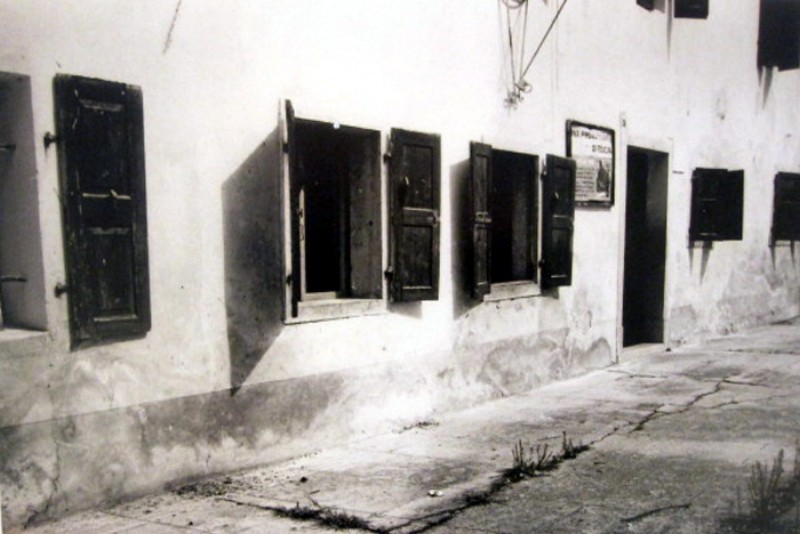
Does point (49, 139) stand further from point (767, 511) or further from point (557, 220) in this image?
point (557, 220)

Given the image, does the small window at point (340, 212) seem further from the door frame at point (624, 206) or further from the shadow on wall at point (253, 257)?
the door frame at point (624, 206)

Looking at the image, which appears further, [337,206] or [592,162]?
[592,162]

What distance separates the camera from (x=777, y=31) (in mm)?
12000

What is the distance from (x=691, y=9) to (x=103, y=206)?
8.15m

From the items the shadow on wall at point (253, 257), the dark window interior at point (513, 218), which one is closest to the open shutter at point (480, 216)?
the dark window interior at point (513, 218)

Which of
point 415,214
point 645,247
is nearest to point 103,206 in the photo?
point 415,214

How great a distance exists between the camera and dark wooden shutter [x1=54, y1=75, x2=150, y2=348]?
391cm

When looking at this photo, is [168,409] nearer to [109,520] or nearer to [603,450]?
[109,520]

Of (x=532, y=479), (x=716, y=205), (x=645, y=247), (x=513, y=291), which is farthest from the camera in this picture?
(x=716, y=205)

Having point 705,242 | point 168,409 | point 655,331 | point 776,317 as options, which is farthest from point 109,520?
point 776,317

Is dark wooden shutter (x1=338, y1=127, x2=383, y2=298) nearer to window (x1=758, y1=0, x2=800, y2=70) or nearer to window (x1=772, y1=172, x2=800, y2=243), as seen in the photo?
window (x1=758, y1=0, x2=800, y2=70)

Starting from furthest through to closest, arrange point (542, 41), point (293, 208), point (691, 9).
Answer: point (691, 9) → point (542, 41) → point (293, 208)

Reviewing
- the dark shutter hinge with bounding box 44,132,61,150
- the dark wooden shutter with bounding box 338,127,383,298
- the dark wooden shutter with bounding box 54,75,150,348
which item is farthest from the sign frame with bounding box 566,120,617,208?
the dark shutter hinge with bounding box 44,132,61,150

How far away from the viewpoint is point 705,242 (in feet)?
34.9
